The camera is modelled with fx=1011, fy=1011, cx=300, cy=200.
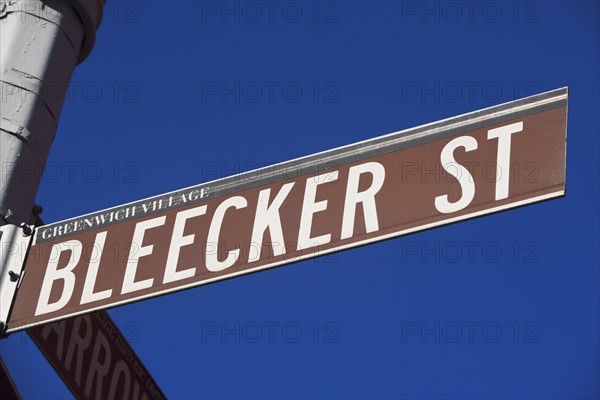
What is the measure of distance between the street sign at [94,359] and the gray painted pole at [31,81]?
1.69ft

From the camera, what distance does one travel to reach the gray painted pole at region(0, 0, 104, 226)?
3.97m

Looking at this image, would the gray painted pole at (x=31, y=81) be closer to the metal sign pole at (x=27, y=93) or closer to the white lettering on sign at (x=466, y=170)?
the metal sign pole at (x=27, y=93)

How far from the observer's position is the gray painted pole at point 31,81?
397 cm

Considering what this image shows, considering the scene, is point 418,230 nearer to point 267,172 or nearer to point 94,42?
point 267,172

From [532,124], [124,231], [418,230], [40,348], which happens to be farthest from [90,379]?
[532,124]

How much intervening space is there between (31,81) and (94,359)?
124 centimetres

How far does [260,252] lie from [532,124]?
3.16 ft

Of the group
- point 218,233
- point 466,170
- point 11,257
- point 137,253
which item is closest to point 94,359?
point 11,257

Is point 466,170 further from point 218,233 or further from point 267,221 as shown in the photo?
point 218,233

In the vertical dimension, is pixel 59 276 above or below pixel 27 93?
below

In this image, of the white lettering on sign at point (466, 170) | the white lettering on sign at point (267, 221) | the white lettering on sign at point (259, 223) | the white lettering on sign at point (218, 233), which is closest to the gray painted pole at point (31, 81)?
the white lettering on sign at point (259, 223)

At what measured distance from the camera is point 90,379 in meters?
4.37

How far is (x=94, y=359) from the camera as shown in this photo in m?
4.45

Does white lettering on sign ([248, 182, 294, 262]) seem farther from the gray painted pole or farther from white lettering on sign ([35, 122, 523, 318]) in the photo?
the gray painted pole
